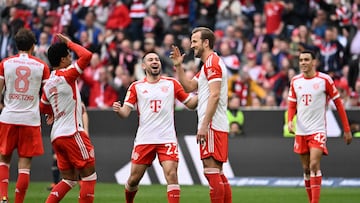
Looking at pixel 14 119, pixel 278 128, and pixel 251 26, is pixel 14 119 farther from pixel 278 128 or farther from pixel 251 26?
pixel 251 26

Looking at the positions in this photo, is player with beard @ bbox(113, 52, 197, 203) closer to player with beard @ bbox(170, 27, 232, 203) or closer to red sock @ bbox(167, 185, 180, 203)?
red sock @ bbox(167, 185, 180, 203)

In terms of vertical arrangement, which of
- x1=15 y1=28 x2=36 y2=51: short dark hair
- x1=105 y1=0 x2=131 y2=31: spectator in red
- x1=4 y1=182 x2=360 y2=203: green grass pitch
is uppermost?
x1=105 y1=0 x2=131 y2=31: spectator in red

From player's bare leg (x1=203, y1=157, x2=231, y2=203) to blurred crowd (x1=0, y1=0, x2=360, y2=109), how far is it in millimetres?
9371

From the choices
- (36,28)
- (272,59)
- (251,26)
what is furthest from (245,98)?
(36,28)

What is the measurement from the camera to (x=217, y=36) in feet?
91.1

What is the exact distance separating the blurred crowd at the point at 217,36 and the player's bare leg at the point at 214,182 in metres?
9.37

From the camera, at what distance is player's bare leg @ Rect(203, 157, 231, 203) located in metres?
14.6

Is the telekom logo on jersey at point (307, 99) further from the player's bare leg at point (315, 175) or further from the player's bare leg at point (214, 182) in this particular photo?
the player's bare leg at point (214, 182)

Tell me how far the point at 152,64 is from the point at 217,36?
41.3ft

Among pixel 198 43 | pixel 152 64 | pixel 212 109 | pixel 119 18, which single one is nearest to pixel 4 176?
pixel 152 64

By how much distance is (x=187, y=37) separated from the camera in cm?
2745

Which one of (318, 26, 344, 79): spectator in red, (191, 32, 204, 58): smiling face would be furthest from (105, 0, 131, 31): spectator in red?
(191, 32, 204, 58): smiling face

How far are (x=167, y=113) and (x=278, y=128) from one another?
768 centimetres

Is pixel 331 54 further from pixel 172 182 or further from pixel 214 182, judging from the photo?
pixel 214 182
